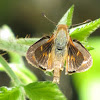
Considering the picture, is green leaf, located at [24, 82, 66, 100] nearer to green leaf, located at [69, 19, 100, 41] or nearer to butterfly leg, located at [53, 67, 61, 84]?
butterfly leg, located at [53, 67, 61, 84]

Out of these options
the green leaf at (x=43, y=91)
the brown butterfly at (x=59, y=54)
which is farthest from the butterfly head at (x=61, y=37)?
the green leaf at (x=43, y=91)

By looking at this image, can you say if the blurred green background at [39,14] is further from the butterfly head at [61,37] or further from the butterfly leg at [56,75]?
the butterfly leg at [56,75]

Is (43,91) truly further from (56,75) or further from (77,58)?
(77,58)

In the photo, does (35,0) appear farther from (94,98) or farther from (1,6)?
(94,98)

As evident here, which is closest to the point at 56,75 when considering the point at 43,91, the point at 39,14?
the point at 43,91

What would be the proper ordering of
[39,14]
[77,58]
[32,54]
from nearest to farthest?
[32,54] < [77,58] < [39,14]

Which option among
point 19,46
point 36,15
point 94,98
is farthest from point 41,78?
point 19,46
